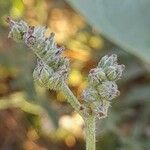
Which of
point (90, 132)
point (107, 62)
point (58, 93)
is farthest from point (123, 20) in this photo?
point (58, 93)

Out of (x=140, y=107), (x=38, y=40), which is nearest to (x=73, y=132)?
(x=140, y=107)

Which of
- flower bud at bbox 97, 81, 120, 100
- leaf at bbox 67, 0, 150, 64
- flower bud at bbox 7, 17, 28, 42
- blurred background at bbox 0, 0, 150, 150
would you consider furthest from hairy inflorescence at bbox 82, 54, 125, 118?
blurred background at bbox 0, 0, 150, 150

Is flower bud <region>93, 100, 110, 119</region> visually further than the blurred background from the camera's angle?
No

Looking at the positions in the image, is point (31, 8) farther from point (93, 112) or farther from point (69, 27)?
point (93, 112)

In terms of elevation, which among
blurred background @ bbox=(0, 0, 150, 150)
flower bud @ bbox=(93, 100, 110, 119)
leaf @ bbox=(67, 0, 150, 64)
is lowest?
flower bud @ bbox=(93, 100, 110, 119)

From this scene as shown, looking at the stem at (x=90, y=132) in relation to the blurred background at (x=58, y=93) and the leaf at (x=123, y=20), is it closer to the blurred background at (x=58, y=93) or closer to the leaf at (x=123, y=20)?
the leaf at (x=123, y=20)

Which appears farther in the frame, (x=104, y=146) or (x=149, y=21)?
(x=104, y=146)

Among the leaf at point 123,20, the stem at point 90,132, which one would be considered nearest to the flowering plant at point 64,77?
the stem at point 90,132

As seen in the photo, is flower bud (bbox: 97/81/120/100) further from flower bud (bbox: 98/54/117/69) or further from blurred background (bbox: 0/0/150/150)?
blurred background (bbox: 0/0/150/150)
